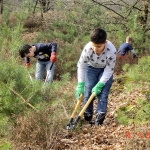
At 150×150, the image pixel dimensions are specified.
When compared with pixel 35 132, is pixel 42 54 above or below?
above

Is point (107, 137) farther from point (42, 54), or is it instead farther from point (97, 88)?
point (42, 54)

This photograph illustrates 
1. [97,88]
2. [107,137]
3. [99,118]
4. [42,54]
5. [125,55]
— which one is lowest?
[107,137]

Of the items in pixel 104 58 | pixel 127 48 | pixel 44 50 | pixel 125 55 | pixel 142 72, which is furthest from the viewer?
pixel 125 55

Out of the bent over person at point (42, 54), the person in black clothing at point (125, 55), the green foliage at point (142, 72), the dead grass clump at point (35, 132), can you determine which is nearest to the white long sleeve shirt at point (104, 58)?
the green foliage at point (142, 72)

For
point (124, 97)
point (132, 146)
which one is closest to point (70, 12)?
point (124, 97)

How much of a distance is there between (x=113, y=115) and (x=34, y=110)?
6.20 feet

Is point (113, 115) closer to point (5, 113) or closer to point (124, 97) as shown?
point (124, 97)

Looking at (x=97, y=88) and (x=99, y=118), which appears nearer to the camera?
(x=97, y=88)

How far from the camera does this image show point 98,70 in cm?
504

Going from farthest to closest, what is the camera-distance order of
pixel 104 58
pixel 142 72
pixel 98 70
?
1. pixel 98 70
2. pixel 104 58
3. pixel 142 72

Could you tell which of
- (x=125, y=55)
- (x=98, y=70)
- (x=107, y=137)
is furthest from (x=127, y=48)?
(x=107, y=137)

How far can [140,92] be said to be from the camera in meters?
6.45

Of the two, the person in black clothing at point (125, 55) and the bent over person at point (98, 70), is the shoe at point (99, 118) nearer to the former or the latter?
the bent over person at point (98, 70)

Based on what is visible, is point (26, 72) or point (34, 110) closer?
point (34, 110)
